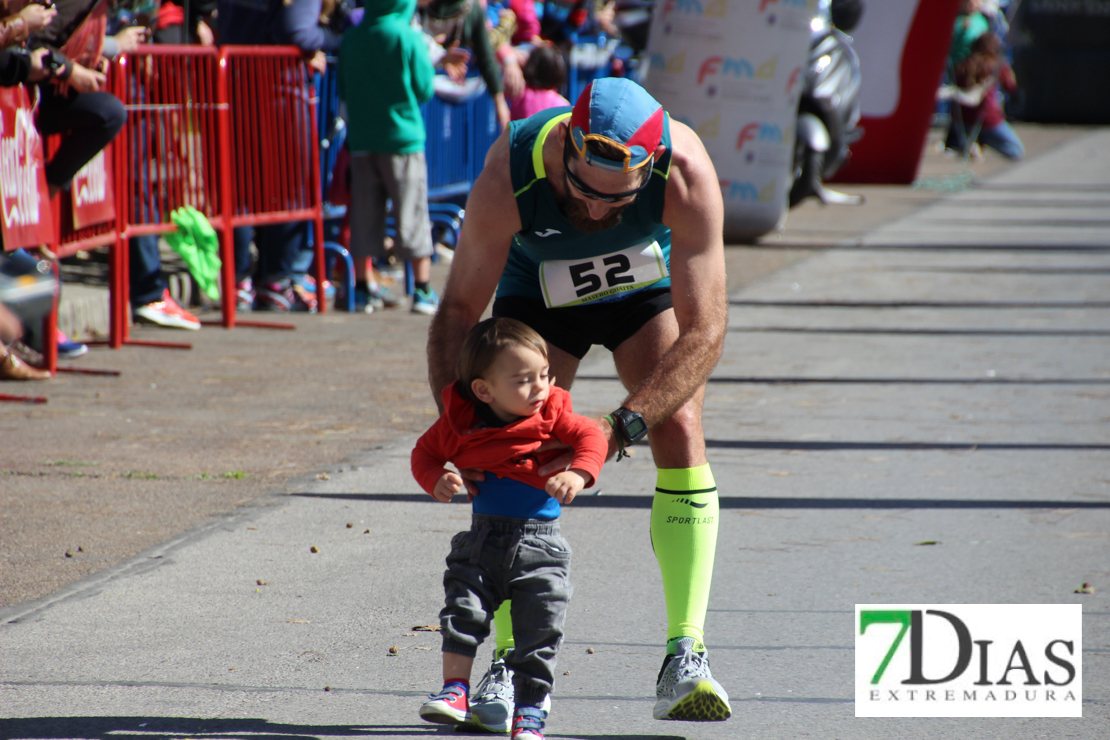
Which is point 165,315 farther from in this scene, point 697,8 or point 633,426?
point 633,426

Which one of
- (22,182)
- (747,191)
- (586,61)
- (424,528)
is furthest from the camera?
(586,61)

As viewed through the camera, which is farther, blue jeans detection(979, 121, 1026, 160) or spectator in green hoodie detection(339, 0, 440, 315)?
blue jeans detection(979, 121, 1026, 160)

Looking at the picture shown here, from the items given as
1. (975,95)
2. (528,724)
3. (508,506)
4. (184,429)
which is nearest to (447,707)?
(528,724)

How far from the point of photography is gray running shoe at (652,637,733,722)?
10.2ft

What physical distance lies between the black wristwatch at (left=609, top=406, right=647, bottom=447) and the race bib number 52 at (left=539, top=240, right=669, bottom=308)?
0.46m

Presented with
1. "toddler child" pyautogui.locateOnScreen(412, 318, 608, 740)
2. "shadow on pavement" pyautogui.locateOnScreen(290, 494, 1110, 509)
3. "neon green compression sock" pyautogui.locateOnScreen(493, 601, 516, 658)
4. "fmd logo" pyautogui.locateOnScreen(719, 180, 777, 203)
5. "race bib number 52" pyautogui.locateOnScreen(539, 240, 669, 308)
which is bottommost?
"shadow on pavement" pyautogui.locateOnScreen(290, 494, 1110, 509)

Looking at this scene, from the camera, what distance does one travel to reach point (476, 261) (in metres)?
3.42

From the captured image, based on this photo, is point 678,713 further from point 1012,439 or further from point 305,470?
point 1012,439

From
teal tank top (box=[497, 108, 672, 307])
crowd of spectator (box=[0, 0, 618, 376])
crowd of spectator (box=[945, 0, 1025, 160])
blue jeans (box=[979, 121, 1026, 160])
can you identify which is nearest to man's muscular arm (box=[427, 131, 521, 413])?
teal tank top (box=[497, 108, 672, 307])


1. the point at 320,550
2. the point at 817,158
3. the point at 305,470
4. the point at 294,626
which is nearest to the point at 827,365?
the point at 305,470

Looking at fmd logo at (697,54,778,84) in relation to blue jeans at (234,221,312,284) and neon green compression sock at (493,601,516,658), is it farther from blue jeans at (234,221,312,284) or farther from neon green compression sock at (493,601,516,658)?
neon green compression sock at (493,601,516,658)

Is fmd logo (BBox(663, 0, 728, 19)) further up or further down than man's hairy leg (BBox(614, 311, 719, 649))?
further up

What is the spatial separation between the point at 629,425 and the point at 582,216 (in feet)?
1.74

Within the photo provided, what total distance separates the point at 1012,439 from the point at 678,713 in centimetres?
357
